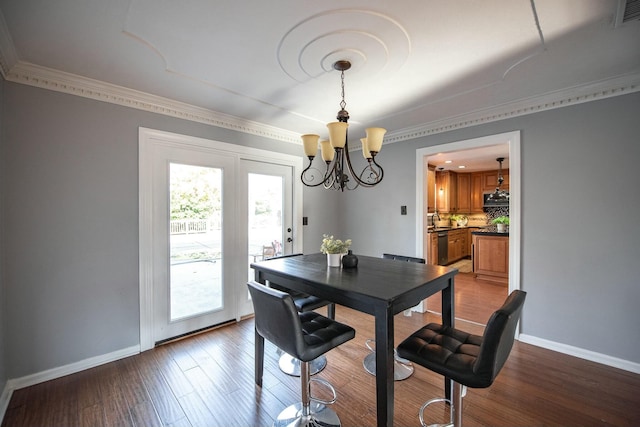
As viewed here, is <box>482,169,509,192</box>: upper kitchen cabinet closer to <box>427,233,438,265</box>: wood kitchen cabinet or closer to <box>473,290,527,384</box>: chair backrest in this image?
<box>427,233,438,265</box>: wood kitchen cabinet

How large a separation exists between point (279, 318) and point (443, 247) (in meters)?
5.62

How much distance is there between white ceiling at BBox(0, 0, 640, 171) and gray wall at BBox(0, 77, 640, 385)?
0.24 meters

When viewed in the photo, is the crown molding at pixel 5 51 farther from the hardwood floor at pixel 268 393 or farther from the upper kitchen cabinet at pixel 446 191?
the upper kitchen cabinet at pixel 446 191

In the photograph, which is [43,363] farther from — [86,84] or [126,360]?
[86,84]

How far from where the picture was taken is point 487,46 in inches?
72.1

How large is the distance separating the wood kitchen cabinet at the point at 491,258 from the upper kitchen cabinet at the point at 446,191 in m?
1.58

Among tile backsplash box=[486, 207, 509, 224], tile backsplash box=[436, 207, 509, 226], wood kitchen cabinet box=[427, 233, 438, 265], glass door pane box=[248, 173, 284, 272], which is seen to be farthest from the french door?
tile backsplash box=[486, 207, 509, 224]

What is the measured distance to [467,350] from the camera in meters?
1.46

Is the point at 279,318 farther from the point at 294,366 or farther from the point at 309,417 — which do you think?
the point at 294,366

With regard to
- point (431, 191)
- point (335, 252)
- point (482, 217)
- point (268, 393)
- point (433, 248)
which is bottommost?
point (268, 393)

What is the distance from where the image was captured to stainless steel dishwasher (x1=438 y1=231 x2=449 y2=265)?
5.96m

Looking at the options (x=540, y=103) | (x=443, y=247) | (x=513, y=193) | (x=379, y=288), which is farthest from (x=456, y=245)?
(x=379, y=288)

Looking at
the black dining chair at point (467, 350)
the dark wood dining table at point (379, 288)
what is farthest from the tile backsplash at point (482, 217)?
the black dining chair at point (467, 350)

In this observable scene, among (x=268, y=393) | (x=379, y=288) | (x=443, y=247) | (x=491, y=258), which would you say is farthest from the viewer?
(x=443, y=247)
